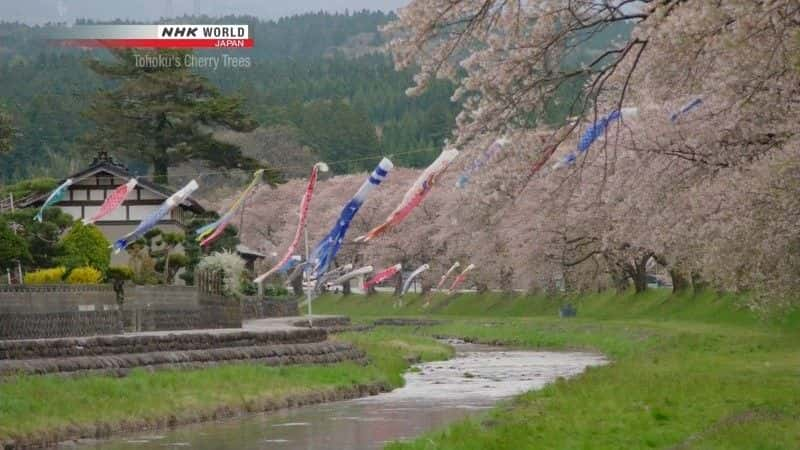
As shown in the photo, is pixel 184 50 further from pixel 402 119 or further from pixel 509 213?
pixel 402 119

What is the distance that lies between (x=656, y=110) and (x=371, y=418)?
16.4 meters

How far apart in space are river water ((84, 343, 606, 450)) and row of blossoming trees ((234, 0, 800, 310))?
11.7 ft

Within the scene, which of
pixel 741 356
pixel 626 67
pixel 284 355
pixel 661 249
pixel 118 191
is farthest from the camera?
pixel 118 191

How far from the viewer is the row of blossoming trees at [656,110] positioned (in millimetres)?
14773

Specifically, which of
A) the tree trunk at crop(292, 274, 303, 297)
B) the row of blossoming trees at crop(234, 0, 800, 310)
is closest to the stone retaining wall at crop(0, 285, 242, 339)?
the row of blossoming trees at crop(234, 0, 800, 310)

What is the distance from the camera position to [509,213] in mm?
64688

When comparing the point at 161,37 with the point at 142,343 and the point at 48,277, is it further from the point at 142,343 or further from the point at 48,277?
the point at 142,343

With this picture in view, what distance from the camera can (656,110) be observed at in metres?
36.2

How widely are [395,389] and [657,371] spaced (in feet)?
23.3

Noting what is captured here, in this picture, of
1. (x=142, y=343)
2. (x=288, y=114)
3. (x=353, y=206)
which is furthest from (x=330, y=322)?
(x=288, y=114)

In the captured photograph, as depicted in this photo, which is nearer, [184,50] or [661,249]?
[661,249]

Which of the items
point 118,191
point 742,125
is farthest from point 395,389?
point 118,191

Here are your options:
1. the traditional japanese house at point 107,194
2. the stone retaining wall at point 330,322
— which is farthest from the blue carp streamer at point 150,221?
the traditional japanese house at point 107,194

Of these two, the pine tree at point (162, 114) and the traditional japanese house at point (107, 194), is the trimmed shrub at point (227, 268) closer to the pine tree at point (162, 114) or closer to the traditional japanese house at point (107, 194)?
the traditional japanese house at point (107, 194)
